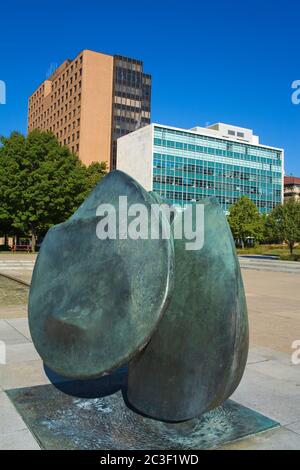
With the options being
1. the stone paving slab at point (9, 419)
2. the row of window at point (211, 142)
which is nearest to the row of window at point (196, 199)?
the row of window at point (211, 142)

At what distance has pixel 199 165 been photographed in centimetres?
7894

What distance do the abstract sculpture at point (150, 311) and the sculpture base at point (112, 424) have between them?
0.19 meters

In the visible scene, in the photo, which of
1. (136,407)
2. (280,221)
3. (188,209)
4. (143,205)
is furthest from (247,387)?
(280,221)

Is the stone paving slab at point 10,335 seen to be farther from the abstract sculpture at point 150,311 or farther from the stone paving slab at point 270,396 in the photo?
the stone paving slab at point 270,396

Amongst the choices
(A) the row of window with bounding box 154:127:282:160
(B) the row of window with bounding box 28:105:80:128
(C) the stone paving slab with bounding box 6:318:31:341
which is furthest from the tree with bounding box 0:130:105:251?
(B) the row of window with bounding box 28:105:80:128

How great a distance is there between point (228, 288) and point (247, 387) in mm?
2223

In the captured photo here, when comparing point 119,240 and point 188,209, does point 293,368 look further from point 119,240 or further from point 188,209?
point 119,240

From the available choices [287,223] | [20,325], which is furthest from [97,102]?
[20,325]

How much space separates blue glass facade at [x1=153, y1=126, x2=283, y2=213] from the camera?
74688mm

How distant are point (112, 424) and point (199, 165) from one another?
7740 centimetres

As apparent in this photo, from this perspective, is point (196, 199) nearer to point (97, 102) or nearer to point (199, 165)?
point (199, 165)

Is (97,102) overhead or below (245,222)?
overhead

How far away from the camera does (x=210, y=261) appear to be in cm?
348
